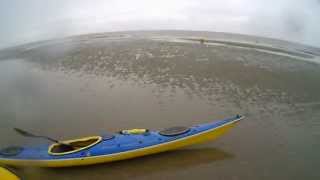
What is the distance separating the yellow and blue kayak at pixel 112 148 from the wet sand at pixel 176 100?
0.38m

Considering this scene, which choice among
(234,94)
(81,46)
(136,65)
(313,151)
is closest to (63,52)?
(81,46)

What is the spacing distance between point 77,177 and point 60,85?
804cm

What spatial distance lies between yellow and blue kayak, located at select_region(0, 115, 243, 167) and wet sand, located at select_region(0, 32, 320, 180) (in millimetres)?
384

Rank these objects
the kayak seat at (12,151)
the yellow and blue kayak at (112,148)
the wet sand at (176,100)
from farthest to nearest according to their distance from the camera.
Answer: the wet sand at (176,100)
the kayak seat at (12,151)
the yellow and blue kayak at (112,148)

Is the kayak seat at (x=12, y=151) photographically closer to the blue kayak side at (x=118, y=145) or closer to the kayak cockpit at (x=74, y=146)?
the blue kayak side at (x=118, y=145)

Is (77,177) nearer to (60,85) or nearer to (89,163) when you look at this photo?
(89,163)

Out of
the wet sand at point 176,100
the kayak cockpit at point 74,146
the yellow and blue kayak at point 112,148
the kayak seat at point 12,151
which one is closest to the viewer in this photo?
the yellow and blue kayak at point 112,148

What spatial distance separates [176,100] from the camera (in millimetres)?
15039

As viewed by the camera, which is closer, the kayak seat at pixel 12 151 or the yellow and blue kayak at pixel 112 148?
the yellow and blue kayak at pixel 112 148

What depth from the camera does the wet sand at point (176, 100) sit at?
10.3m

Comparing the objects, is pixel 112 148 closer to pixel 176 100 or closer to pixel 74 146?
pixel 74 146

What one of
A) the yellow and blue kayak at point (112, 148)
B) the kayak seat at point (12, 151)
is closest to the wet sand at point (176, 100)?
the yellow and blue kayak at point (112, 148)

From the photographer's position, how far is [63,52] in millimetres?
23516

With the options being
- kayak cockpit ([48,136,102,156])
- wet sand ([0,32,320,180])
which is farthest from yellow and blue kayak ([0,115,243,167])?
wet sand ([0,32,320,180])
